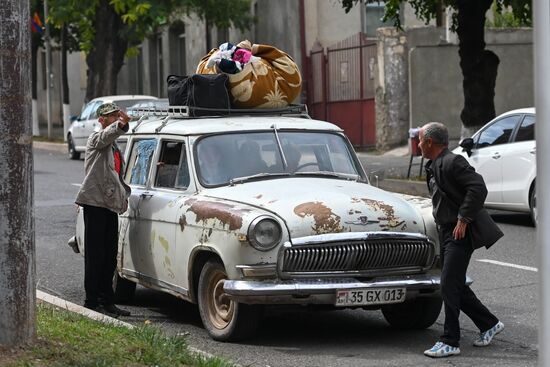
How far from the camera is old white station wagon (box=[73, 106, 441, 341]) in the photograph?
29.0 feet

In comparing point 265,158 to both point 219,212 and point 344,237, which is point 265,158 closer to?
point 219,212

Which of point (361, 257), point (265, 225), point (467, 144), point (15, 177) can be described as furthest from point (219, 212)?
point (467, 144)

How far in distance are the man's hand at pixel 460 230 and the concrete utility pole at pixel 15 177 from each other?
300 cm

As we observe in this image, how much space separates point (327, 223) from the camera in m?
8.90

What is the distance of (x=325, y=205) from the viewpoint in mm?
9016

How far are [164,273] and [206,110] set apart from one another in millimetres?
1536

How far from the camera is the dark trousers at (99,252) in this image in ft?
33.8

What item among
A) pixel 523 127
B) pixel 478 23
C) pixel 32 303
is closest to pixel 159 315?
pixel 32 303

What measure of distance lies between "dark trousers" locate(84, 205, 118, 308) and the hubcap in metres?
1.36

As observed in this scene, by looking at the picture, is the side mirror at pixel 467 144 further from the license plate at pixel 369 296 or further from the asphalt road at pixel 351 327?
the license plate at pixel 369 296

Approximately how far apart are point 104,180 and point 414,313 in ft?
9.28

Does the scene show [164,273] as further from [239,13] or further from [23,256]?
[239,13]

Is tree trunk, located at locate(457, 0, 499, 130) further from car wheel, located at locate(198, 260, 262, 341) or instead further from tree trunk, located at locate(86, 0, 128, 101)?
tree trunk, located at locate(86, 0, 128, 101)

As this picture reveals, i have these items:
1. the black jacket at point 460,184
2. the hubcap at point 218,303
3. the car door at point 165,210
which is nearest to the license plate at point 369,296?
the black jacket at point 460,184
